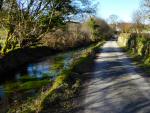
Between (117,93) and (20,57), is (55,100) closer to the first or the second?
(117,93)

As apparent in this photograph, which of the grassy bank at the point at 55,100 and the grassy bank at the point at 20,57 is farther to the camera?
the grassy bank at the point at 20,57

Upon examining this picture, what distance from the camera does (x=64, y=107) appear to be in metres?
13.7

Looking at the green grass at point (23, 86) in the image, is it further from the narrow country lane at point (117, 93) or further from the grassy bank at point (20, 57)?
the grassy bank at point (20, 57)

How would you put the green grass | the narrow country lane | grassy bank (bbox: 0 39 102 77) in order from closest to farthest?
1. the narrow country lane
2. the green grass
3. grassy bank (bbox: 0 39 102 77)

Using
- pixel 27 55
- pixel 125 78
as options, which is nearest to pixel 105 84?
pixel 125 78

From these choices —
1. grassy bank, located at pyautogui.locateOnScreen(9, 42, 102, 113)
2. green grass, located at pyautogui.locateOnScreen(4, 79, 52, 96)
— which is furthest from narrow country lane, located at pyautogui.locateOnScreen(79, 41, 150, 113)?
green grass, located at pyautogui.locateOnScreen(4, 79, 52, 96)

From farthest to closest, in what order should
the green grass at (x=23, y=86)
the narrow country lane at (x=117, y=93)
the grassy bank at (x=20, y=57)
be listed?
1. the grassy bank at (x=20, y=57)
2. the green grass at (x=23, y=86)
3. the narrow country lane at (x=117, y=93)

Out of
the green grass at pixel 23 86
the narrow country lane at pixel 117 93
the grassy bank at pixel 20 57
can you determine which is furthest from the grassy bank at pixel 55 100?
the grassy bank at pixel 20 57

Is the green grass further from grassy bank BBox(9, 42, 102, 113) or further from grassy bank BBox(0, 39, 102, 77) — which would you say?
grassy bank BBox(0, 39, 102, 77)

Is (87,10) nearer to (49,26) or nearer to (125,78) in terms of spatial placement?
(49,26)

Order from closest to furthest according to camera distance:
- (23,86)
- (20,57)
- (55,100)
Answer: (55,100) → (23,86) → (20,57)

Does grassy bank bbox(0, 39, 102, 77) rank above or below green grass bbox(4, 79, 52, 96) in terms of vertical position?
above

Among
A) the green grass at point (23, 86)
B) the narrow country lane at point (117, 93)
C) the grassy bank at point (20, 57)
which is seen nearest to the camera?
the narrow country lane at point (117, 93)

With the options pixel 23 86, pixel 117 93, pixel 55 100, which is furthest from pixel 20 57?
pixel 55 100
